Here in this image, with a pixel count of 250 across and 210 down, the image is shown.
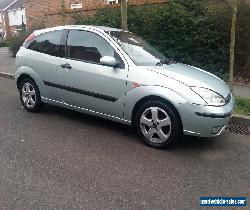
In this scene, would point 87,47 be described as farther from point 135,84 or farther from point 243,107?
point 243,107

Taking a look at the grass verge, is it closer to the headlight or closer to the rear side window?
the headlight

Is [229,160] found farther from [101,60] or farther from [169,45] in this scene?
[169,45]

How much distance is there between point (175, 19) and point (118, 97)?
5497mm

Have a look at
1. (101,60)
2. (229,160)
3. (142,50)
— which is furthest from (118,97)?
(229,160)

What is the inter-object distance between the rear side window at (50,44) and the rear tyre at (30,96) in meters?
0.64

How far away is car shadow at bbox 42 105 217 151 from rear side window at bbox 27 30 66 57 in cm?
122

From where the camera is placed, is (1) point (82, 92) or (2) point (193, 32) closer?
(1) point (82, 92)

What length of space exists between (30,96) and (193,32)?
524 centimetres

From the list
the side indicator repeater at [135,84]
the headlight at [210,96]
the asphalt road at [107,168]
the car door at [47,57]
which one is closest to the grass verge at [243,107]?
the asphalt road at [107,168]

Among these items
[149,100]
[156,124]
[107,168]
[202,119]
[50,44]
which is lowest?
[107,168]

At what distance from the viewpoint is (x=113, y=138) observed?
17.4ft

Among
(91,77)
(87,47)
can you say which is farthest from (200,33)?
(91,77)

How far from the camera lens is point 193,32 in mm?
9594

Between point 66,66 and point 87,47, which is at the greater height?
point 87,47
